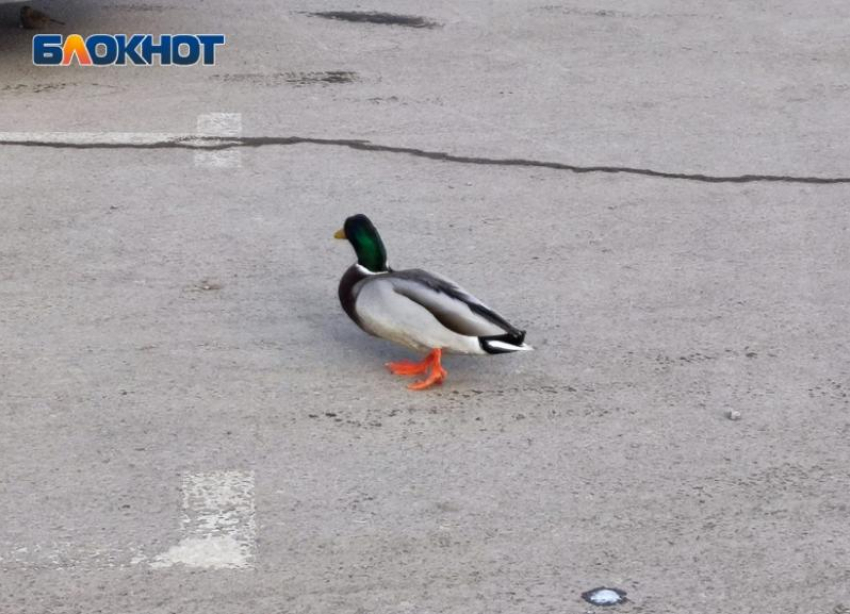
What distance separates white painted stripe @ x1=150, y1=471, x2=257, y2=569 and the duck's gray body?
0.92 m

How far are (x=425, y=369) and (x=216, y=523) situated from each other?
52.9 inches

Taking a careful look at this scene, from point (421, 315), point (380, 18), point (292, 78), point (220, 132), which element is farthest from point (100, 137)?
point (421, 315)

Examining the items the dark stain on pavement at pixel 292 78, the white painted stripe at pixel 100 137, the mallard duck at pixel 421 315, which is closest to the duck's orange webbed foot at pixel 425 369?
the mallard duck at pixel 421 315

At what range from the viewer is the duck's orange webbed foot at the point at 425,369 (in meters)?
5.85

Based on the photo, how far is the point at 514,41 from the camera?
10.7 meters

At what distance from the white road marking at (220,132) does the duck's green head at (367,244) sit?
2300 mm

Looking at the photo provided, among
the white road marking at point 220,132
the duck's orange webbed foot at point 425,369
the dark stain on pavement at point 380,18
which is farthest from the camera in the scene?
the dark stain on pavement at point 380,18

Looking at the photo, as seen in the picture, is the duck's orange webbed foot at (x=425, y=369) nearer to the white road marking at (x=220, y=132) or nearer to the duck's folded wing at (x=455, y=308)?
the duck's folded wing at (x=455, y=308)

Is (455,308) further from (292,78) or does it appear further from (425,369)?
(292,78)

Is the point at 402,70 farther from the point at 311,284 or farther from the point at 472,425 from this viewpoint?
the point at 472,425

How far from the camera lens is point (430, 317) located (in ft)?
18.9

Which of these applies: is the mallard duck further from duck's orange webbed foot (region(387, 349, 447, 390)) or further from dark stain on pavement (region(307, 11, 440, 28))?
dark stain on pavement (region(307, 11, 440, 28))

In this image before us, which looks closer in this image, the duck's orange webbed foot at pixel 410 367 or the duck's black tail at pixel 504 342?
the duck's black tail at pixel 504 342

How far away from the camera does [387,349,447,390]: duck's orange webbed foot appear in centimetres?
585
